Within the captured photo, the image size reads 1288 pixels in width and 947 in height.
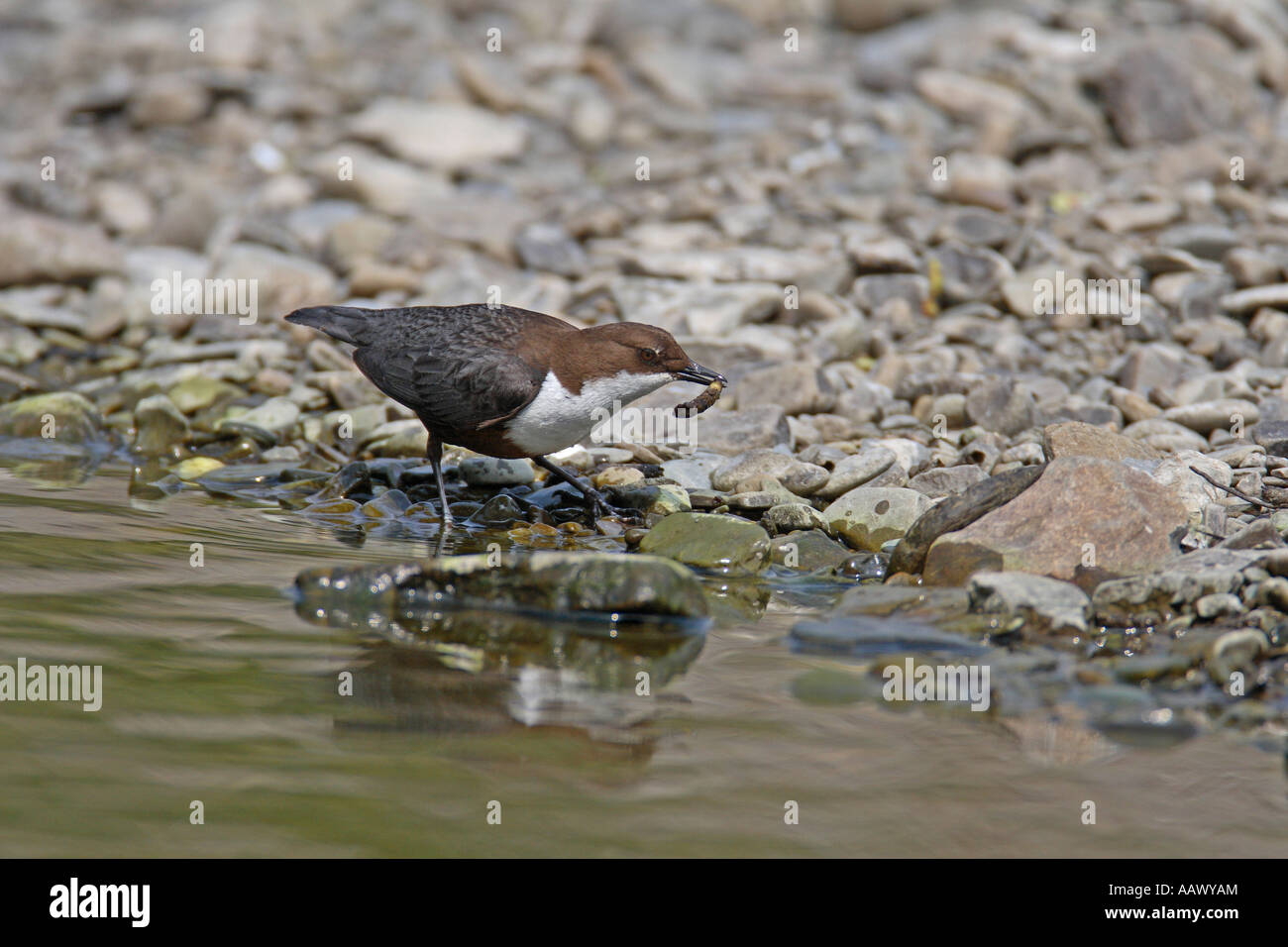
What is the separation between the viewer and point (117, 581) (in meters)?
5.53

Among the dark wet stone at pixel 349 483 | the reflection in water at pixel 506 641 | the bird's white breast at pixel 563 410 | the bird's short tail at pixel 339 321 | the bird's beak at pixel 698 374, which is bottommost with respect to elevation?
the reflection in water at pixel 506 641

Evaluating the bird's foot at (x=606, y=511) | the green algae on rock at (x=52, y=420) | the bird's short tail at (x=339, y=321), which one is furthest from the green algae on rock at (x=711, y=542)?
the green algae on rock at (x=52, y=420)

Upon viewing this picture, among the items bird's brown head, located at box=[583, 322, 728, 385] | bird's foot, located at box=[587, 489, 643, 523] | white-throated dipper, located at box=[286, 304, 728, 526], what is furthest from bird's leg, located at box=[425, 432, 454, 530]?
bird's brown head, located at box=[583, 322, 728, 385]

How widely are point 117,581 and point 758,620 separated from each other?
2.84 m

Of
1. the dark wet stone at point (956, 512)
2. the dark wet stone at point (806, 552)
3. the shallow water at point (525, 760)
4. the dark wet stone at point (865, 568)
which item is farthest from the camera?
the dark wet stone at point (806, 552)

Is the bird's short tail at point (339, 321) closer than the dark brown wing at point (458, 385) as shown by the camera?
No

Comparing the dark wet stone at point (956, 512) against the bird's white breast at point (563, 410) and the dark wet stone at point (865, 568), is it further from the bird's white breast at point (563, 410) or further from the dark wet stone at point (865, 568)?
the bird's white breast at point (563, 410)

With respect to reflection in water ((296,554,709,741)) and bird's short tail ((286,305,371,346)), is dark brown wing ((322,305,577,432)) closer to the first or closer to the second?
bird's short tail ((286,305,371,346))

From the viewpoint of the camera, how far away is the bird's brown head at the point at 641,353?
6645 mm

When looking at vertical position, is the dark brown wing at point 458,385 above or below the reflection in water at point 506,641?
above

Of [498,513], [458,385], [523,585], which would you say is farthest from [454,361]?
[523,585]

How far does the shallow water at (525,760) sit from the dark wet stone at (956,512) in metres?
1.00

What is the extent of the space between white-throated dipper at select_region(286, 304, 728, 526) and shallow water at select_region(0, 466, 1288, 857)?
1744 mm
